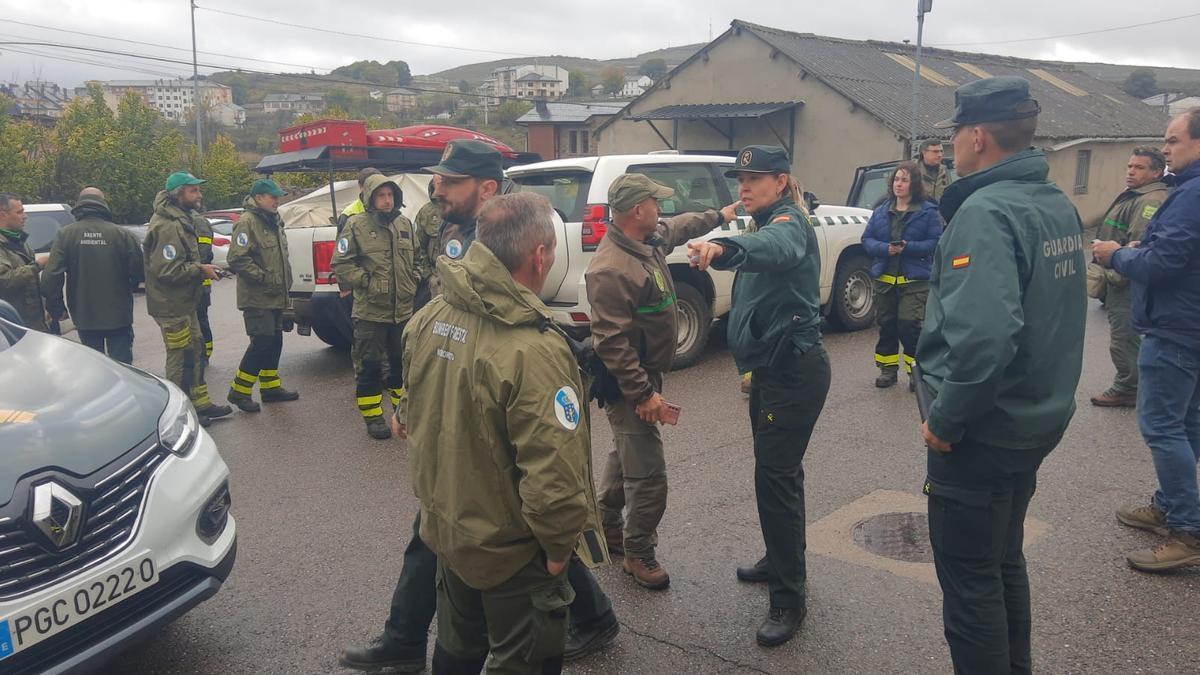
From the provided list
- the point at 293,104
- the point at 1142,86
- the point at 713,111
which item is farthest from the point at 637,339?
the point at 293,104

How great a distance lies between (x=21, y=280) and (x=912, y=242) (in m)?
7.00

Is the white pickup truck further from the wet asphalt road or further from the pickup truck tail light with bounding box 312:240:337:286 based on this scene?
the wet asphalt road

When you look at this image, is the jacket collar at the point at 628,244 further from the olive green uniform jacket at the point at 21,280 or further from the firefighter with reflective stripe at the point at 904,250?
the olive green uniform jacket at the point at 21,280

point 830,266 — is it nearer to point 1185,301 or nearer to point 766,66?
point 1185,301

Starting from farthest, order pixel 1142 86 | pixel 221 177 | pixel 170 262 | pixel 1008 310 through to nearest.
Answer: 1. pixel 1142 86
2. pixel 221 177
3. pixel 170 262
4. pixel 1008 310

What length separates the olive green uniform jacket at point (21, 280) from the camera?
662cm

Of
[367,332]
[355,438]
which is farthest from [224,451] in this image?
[367,332]

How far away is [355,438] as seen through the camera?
651 cm

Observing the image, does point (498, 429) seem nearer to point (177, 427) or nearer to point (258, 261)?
point (177, 427)

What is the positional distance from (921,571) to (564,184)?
4793 mm

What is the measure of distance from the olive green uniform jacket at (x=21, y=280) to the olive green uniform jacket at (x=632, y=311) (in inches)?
203

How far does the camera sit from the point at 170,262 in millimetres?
6867

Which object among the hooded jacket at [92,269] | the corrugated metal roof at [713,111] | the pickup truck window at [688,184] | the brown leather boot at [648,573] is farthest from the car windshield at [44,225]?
the corrugated metal roof at [713,111]

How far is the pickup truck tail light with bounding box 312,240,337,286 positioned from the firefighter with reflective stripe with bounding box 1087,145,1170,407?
245 inches
